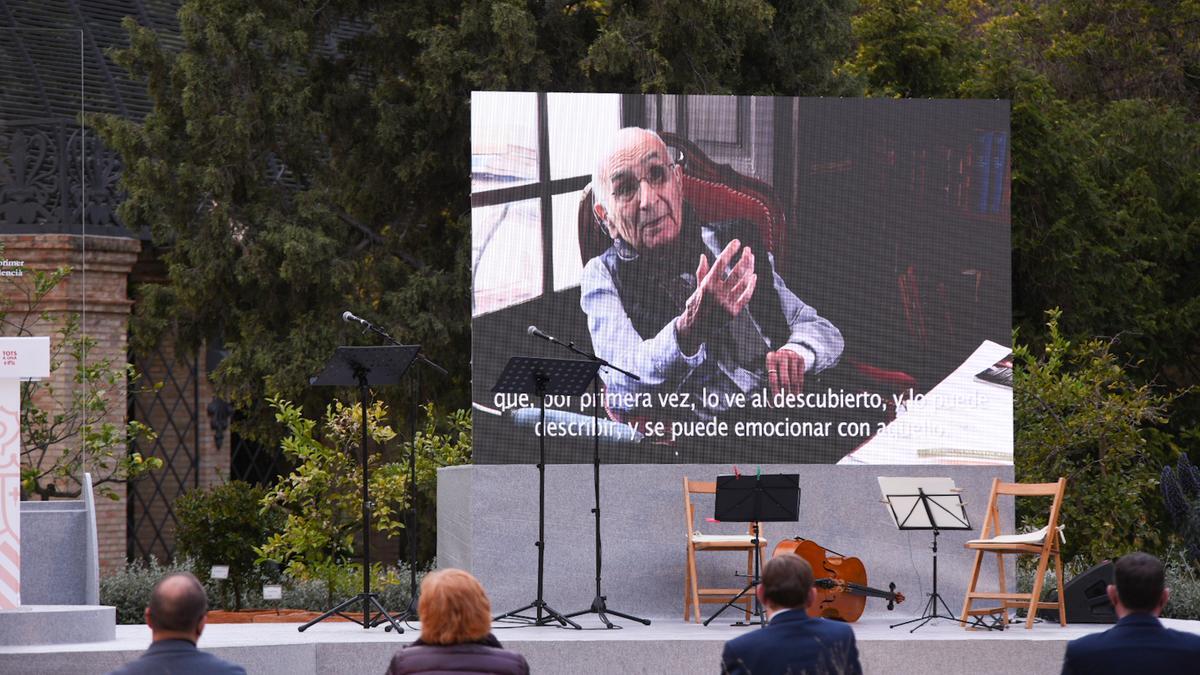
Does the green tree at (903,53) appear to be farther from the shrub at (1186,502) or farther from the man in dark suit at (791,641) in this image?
the man in dark suit at (791,641)

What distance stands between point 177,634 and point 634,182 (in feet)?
22.9

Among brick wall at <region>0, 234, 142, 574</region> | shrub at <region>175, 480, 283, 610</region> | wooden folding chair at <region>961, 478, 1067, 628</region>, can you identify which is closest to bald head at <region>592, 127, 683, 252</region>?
wooden folding chair at <region>961, 478, 1067, 628</region>

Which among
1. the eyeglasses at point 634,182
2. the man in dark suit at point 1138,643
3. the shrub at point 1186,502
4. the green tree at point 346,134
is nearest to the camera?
the man in dark suit at point 1138,643

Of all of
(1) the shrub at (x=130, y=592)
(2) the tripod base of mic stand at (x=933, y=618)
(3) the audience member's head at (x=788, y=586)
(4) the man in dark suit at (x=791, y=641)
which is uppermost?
(3) the audience member's head at (x=788, y=586)

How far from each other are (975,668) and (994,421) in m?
2.50

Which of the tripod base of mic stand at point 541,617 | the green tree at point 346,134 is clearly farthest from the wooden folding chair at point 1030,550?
the green tree at point 346,134

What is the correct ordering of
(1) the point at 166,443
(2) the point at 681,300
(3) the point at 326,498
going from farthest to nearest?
1. (1) the point at 166,443
2. (3) the point at 326,498
3. (2) the point at 681,300

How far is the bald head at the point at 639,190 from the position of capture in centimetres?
1099

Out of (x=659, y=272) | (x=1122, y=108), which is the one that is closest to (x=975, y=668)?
(x=659, y=272)

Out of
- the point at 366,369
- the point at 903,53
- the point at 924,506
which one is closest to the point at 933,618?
the point at 924,506

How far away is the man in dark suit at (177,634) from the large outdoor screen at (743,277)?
20.8 ft

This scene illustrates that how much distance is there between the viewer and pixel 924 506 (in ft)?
32.8

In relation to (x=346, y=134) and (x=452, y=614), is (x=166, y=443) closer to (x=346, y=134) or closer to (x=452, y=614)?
(x=346, y=134)

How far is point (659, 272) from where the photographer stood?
36.1 ft
